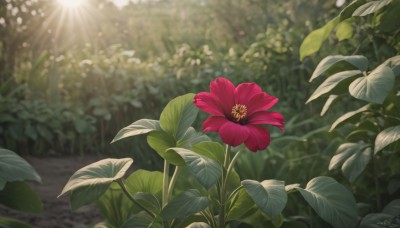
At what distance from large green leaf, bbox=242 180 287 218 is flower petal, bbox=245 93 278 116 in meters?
0.24

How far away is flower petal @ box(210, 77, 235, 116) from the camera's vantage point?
1534 mm

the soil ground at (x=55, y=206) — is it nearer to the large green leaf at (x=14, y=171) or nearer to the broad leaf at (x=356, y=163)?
the large green leaf at (x=14, y=171)

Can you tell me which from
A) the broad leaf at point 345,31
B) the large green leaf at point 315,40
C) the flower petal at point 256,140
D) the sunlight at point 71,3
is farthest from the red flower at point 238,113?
the sunlight at point 71,3

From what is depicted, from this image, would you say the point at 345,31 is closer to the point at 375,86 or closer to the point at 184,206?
the point at 375,86

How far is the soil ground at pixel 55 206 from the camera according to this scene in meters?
2.71

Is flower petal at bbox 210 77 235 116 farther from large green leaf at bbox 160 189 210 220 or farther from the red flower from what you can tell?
large green leaf at bbox 160 189 210 220

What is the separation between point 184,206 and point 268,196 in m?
0.24

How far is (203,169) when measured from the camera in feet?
4.28

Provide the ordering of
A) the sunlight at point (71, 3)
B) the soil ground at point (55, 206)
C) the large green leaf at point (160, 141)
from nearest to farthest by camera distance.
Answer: the large green leaf at point (160, 141), the soil ground at point (55, 206), the sunlight at point (71, 3)

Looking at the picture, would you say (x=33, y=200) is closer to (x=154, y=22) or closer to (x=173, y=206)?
(x=173, y=206)

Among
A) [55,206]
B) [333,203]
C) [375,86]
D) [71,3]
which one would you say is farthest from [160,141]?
[71,3]

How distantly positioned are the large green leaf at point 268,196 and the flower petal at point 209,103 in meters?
0.23

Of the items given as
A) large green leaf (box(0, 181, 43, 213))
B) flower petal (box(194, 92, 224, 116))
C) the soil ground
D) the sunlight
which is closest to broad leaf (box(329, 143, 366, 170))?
flower petal (box(194, 92, 224, 116))

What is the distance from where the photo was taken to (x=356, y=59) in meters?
1.77
